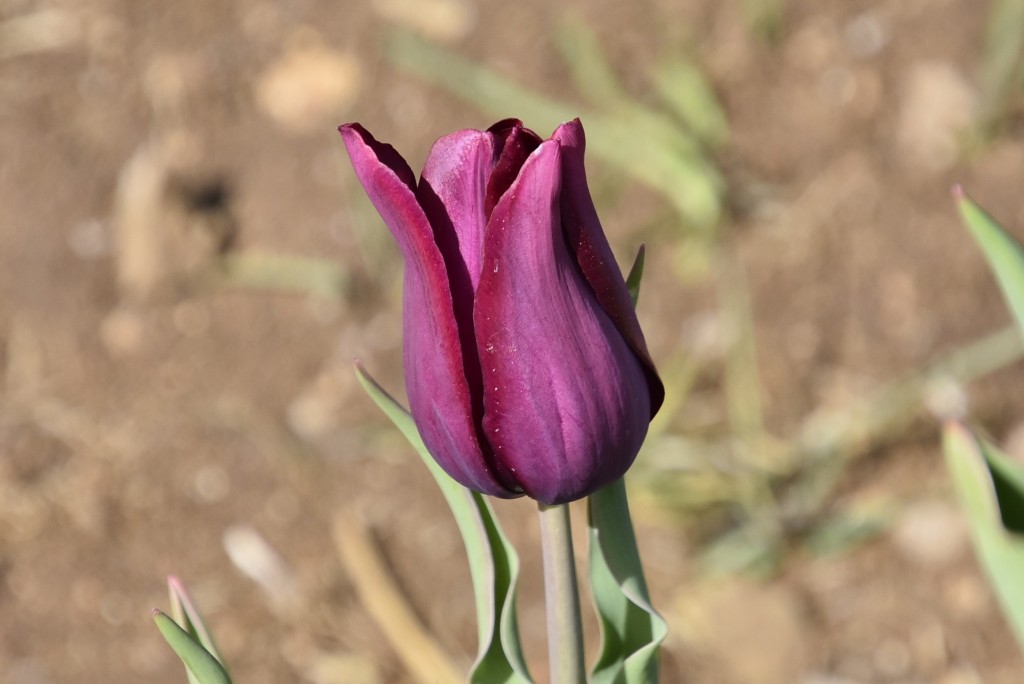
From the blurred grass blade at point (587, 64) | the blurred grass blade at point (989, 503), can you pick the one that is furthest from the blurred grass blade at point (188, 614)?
the blurred grass blade at point (587, 64)

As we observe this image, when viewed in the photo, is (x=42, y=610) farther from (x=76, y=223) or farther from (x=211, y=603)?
(x=76, y=223)

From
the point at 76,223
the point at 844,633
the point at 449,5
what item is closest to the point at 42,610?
the point at 76,223

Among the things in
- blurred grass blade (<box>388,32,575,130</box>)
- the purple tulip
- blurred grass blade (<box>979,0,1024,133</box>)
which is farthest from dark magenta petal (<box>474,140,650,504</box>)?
blurred grass blade (<box>979,0,1024,133</box>)

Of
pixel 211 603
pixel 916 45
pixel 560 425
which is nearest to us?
pixel 560 425

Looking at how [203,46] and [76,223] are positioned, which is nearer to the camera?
[76,223]

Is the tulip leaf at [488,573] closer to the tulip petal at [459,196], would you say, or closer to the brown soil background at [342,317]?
the tulip petal at [459,196]

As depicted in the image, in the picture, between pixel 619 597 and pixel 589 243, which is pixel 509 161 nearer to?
pixel 589 243

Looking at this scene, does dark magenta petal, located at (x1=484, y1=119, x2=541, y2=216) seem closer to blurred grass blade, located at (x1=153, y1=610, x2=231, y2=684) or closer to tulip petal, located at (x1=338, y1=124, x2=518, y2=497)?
tulip petal, located at (x1=338, y1=124, x2=518, y2=497)
